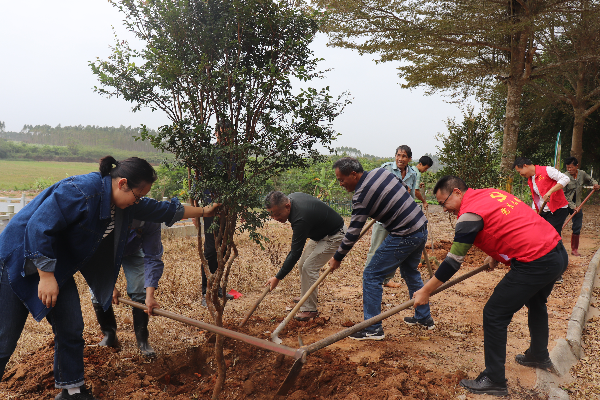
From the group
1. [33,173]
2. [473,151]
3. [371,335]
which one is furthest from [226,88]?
[33,173]

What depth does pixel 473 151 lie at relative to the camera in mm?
8219

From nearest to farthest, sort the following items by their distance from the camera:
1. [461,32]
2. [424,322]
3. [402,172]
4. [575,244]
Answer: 1. [424,322]
2. [402,172]
3. [575,244]
4. [461,32]

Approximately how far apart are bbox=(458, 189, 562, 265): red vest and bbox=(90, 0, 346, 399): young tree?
1.21 metres

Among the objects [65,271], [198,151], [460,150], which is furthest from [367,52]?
[65,271]

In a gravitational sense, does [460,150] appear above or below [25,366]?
above

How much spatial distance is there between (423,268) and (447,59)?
7044mm

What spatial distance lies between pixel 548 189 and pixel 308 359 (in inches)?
194

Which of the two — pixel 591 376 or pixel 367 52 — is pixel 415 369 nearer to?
pixel 591 376

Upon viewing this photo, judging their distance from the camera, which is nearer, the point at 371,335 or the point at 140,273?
the point at 140,273

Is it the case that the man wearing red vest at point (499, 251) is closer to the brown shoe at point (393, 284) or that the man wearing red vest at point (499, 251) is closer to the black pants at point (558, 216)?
the brown shoe at point (393, 284)

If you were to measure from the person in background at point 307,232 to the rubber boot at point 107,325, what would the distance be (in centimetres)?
144

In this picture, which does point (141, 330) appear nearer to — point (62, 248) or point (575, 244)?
point (62, 248)

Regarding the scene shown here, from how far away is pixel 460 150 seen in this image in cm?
835

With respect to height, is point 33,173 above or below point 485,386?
above
